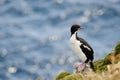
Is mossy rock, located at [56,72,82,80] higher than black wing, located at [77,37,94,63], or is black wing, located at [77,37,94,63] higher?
black wing, located at [77,37,94,63]

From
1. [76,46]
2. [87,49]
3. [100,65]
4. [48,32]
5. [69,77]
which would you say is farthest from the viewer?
[48,32]

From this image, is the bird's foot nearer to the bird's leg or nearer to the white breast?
the bird's leg

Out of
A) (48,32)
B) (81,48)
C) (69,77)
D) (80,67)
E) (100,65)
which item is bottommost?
Answer: (69,77)

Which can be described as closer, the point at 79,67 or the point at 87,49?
the point at 79,67

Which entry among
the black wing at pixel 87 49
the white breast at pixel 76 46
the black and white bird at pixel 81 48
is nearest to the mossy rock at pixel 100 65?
the black and white bird at pixel 81 48

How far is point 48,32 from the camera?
505 ft

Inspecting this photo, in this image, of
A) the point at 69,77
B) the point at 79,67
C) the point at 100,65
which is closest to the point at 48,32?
the point at 79,67

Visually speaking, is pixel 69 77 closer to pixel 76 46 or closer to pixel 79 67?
pixel 79 67

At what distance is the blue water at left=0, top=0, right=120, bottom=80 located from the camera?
130 metres

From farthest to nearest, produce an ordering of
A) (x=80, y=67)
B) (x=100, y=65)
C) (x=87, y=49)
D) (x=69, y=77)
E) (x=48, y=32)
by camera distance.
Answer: (x=48, y=32) → (x=87, y=49) → (x=80, y=67) → (x=100, y=65) → (x=69, y=77)

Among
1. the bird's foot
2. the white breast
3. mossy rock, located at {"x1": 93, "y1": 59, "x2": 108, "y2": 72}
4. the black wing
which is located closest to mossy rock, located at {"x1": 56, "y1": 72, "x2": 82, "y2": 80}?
the bird's foot

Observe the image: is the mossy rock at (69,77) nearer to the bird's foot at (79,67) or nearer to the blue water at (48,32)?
the bird's foot at (79,67)

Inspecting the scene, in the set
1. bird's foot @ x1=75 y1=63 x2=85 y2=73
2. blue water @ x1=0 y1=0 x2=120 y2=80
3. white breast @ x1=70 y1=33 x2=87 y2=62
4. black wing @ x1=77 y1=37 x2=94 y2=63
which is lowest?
bird's foot @ x1=75 y1=63 x2=85 y2=73

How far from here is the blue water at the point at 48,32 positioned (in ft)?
425
